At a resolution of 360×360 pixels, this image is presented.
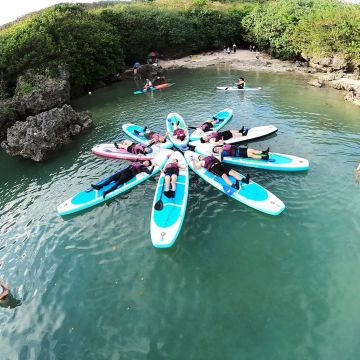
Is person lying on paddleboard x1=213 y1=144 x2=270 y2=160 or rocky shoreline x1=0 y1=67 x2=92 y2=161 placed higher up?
rocky shoreline x1=0 y1=67 x2=92 y2=161

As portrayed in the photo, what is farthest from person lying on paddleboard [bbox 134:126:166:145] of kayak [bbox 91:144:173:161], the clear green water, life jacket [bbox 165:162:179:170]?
life jacket [bbox 165:162:179:170]

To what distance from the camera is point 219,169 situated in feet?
44.1

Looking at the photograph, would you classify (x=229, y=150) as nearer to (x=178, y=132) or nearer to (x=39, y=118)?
(x=178, y=132)

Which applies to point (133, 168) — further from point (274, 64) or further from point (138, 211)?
point (274, 64)

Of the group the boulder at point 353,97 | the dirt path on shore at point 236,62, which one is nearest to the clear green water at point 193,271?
the boulder at point 353,97

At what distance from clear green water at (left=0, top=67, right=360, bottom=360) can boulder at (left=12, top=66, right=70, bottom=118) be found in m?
8.49

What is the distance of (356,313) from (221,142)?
33.2 ft

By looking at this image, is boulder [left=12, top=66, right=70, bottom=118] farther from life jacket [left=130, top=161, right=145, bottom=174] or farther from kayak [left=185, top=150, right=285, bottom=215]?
kayak [left=185, top=150, right=285, bottom=215]

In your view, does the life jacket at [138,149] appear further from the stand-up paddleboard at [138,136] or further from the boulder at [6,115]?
the boulder at [6,115]

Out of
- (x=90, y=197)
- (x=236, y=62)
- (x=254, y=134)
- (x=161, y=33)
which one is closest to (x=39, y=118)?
(x=90, y=197)

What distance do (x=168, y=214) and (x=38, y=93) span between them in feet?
55.9

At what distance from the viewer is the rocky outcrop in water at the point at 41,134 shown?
17750 millimetres

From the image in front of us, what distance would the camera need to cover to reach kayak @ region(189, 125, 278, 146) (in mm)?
16703

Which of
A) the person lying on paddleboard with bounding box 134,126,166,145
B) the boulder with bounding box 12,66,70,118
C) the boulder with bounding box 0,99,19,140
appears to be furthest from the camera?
the boulder with bounding box 12,66,70,118
